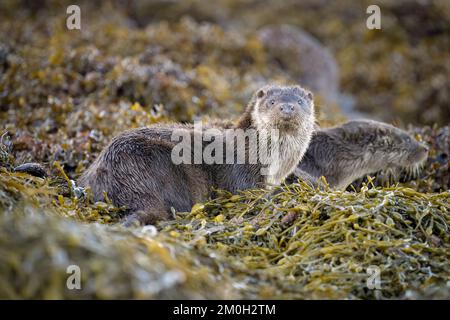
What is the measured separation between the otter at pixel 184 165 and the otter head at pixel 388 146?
1023mm

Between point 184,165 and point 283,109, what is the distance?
944mm

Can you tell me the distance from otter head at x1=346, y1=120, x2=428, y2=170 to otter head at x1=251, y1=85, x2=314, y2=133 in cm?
100

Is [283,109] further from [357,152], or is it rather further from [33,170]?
[33,170]

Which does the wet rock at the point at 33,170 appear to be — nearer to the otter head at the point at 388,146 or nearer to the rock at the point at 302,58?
the otter head at the point at 388,146

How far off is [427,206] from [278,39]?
8.63 meters

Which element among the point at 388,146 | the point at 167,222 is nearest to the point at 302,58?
the point at 388,146

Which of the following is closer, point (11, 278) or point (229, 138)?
point (11, 278)

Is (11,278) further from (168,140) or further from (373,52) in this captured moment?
(373,52)

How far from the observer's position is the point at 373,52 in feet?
47.4

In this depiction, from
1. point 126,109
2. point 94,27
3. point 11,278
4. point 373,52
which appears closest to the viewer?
point 11,278

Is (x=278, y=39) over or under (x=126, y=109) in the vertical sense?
over

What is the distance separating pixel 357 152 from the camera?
6.03 metres

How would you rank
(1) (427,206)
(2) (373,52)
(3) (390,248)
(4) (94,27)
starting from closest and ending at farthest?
1. (3) (390,248)
2. (1) (427,206)
3. (4) (94,27)
4. (2) (373,52)

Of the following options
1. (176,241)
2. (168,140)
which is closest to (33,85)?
(168,140)
